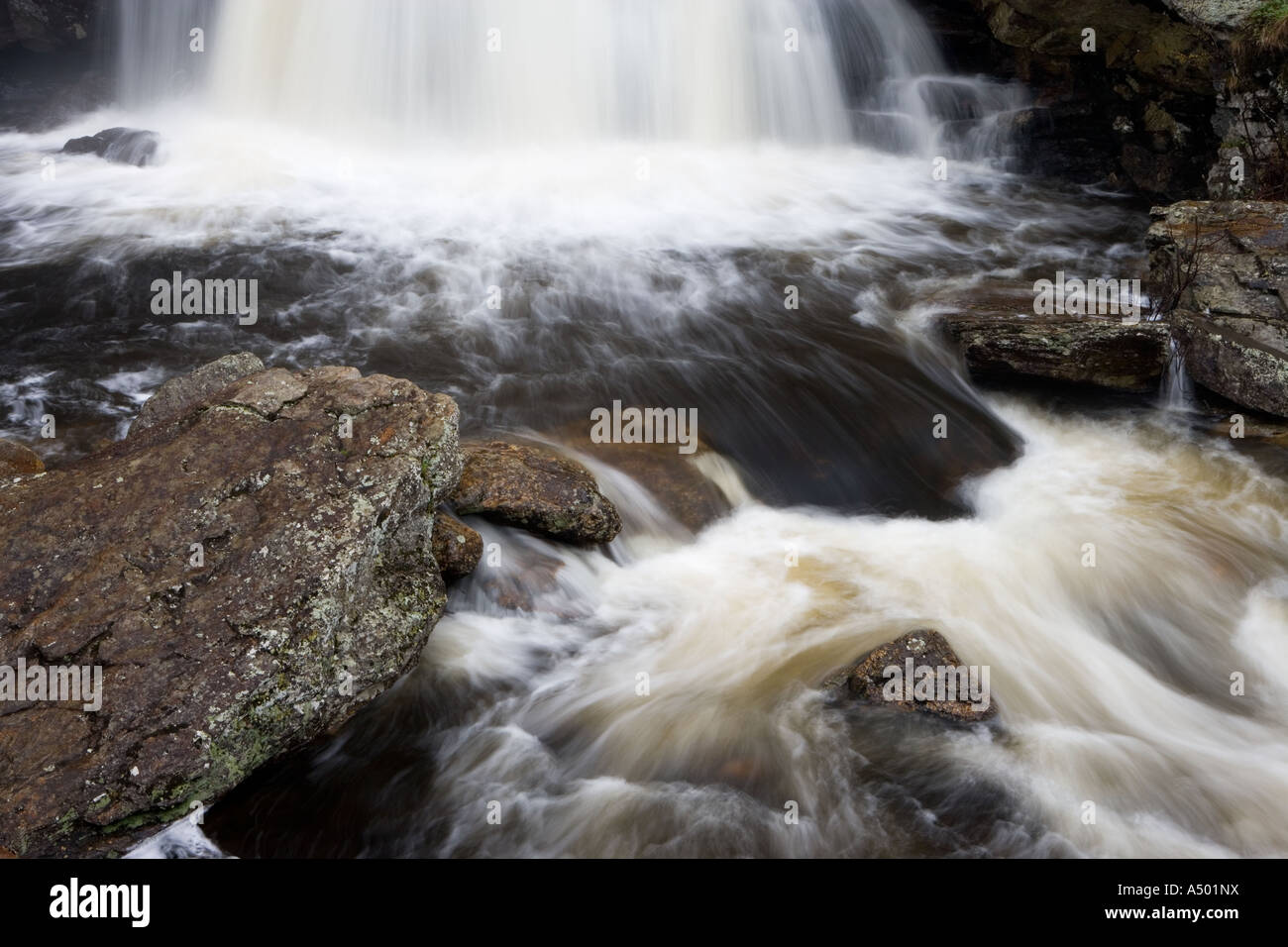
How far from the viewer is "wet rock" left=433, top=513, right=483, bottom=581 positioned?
641cm

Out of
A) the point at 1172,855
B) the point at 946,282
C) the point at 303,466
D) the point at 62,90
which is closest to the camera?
the point at 1172,855

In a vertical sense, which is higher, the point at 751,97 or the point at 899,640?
the point at 751,97

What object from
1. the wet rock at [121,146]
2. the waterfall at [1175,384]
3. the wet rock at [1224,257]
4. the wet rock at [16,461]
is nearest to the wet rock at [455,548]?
the wet rock at [16,461]

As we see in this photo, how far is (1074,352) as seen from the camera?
909 cm

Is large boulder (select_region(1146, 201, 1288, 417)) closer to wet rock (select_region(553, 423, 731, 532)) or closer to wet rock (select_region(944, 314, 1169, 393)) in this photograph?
wet rock (select_region(944, 314, 1169, 393))

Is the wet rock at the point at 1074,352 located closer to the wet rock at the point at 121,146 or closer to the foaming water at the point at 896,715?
the foaming water at the point at 896,715

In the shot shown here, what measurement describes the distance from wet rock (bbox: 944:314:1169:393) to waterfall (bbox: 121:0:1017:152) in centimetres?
817

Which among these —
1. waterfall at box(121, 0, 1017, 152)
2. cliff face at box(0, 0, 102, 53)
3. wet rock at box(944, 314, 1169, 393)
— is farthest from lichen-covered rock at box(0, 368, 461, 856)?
cliff face at box(0, 0, 102, 53)

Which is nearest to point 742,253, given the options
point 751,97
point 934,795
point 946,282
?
point 946,282

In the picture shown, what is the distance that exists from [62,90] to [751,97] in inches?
537

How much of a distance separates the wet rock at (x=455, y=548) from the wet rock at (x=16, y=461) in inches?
109

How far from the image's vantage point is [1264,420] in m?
8.76

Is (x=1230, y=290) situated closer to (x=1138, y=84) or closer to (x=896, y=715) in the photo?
(x=1138, y=84)

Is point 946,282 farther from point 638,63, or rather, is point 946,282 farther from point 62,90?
point 62,90
